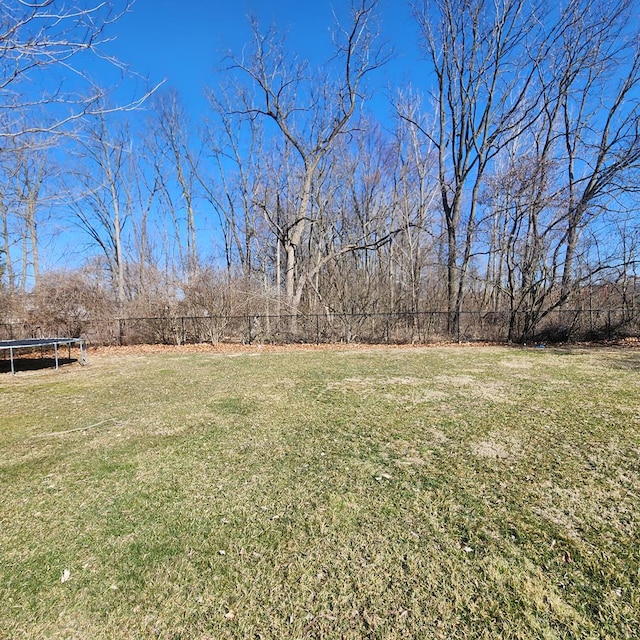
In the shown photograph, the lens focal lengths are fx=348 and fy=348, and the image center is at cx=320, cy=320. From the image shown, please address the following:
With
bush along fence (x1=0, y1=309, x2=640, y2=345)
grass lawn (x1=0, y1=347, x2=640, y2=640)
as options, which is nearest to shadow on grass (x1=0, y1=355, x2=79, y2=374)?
bush along fence (x1=0, y1=309, x2=640, y2=345)

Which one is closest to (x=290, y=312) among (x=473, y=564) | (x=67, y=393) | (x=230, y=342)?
(x=230, y=342)

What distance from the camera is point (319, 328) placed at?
13289mm

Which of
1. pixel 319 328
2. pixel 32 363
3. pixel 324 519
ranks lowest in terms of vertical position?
pixel 324 519

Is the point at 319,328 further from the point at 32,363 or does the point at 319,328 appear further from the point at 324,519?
the point at 324,519

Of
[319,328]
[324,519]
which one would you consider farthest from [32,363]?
[324,519]

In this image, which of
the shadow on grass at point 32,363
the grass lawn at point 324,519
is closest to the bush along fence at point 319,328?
the shadow on grass at point 32,363

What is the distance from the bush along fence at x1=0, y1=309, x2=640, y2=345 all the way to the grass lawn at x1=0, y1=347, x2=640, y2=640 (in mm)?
8021

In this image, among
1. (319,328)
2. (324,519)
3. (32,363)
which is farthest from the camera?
(319,328)

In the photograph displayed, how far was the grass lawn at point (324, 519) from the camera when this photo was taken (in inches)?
62.4

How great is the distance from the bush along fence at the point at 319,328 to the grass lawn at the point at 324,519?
802 centimetres

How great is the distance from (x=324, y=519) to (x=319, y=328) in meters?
11.1

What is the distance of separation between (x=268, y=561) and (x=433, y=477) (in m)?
1.49

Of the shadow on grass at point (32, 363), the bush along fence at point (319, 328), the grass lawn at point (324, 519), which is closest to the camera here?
the grass lawn at point (324, 519)

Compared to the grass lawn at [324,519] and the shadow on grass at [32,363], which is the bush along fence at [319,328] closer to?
the shadow on grass at [32,363]
